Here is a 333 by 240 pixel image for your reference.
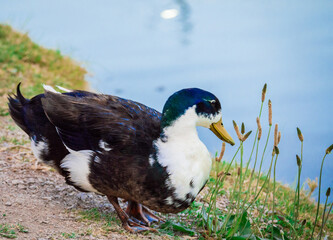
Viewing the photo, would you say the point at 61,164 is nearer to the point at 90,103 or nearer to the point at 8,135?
the point at 90,103

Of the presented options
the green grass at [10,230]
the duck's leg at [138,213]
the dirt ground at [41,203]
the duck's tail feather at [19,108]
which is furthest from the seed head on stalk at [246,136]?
the duck's tail feather at [19,108]

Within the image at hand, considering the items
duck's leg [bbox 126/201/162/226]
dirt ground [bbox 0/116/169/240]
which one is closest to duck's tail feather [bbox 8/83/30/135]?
dirt ground [bbox 0/116/169/240]

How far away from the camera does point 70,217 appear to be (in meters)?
3.57

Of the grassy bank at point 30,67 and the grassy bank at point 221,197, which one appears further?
the grassy bank at point 30,67

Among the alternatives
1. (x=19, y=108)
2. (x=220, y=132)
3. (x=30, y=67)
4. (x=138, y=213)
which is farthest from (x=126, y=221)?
(x=30, y=67)

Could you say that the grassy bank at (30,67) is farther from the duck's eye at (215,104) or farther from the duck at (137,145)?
the duck's eye at (215,104)

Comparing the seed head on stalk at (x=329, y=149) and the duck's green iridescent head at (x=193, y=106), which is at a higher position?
the duck's green iridescent head at (x=193, y=106)

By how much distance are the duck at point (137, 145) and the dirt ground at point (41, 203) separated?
28 cm

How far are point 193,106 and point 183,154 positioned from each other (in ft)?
1.09

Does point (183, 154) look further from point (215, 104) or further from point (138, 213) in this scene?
point (138, 213)

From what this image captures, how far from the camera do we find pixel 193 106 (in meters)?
3.13

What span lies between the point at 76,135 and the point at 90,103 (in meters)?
0.26

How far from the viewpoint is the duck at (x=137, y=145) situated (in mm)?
3123

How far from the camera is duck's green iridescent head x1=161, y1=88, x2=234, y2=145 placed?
10.3 feet
